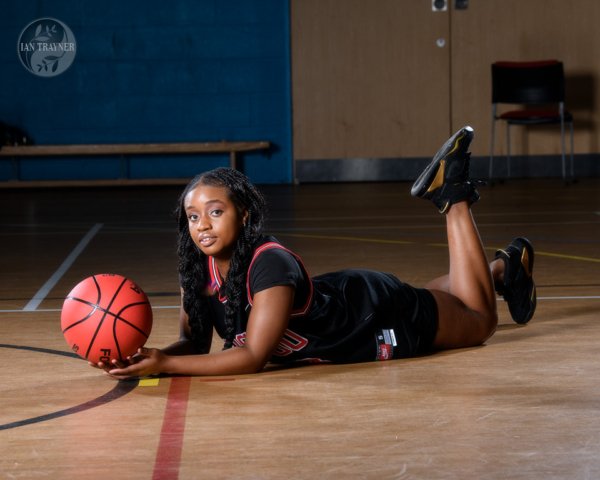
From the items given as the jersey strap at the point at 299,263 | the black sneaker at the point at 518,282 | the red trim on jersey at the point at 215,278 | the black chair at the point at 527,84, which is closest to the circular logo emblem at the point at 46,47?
the black chair at the point at 527,84

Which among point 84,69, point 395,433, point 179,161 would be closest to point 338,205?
point 179,161

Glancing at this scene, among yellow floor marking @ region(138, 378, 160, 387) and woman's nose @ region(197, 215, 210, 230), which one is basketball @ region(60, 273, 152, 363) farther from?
woman's nose @ region(197, 215, 210, 230)

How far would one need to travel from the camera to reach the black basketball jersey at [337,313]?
9.57 feet

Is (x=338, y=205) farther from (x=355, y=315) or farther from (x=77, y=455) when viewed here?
(x=77, y=455)

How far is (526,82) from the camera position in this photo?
10156mm

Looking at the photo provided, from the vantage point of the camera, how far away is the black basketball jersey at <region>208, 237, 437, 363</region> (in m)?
2.92

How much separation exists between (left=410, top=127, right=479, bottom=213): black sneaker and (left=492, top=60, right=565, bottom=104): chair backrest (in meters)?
6.88

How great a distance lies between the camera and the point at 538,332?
142 inches

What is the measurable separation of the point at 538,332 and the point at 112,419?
1.61 m

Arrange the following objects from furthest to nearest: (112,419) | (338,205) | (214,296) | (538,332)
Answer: (338,205), (538,332), (214,296), (112,419)

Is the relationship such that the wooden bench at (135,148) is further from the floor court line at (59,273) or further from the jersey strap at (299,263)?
the jersey strap at (299,263)

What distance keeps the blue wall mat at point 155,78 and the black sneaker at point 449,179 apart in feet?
24.8

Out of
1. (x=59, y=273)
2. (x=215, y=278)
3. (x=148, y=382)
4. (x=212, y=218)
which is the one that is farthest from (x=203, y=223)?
(x=59, y=273)

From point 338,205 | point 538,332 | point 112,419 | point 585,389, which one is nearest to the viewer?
point 112,419
